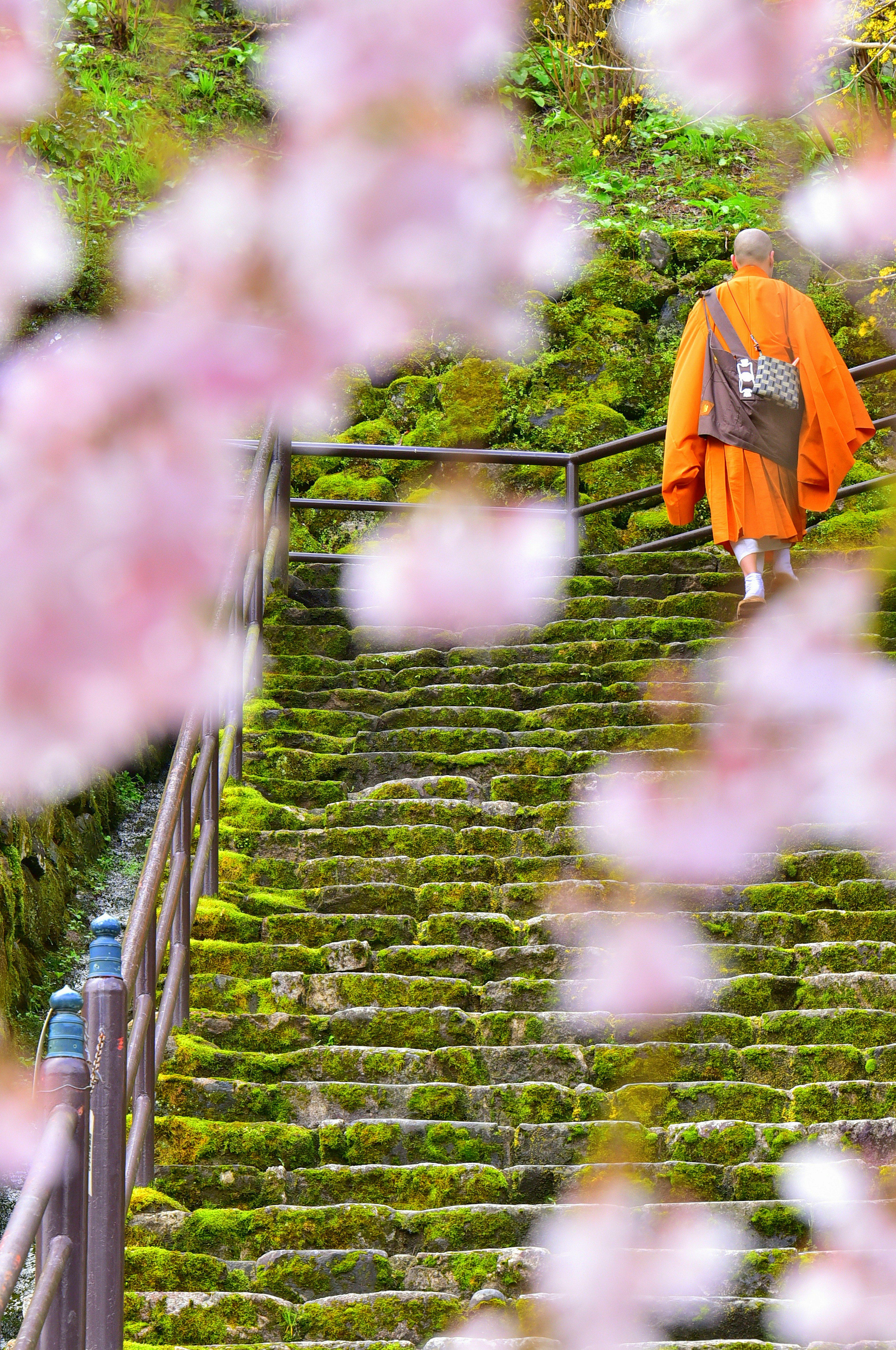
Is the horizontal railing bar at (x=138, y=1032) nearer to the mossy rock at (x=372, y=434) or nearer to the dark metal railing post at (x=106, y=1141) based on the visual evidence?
the dark metal railing post at (x=106, y=1141)

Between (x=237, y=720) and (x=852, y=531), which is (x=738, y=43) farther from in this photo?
(x=852, y=531)

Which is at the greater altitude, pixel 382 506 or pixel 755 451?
pixel 382 506

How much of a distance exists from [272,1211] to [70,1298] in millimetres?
788

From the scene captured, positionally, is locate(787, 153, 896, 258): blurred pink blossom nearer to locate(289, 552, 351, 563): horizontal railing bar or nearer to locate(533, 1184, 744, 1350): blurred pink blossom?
locate(289, 552, 351, 563): horizontal railing bar

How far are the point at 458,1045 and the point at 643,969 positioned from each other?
0.49 meters

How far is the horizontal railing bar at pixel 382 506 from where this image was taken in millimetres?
5984

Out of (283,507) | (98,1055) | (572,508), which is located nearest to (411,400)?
(572,508)

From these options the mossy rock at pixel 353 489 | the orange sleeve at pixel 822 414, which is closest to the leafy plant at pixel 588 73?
the mossy rock at pixel 353 489

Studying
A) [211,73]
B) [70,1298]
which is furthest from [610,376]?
[70,1298]

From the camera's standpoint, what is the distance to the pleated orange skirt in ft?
14.1

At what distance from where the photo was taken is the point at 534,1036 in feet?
9.98

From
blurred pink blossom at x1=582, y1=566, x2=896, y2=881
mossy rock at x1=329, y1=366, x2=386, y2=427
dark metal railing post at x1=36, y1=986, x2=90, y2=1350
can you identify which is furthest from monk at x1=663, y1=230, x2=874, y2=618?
mossy rock at x1=329, y1=366, x2=386, y2=427

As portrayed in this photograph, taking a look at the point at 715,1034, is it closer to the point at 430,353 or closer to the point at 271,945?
the point at 271,945

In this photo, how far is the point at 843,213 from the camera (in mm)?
9930
